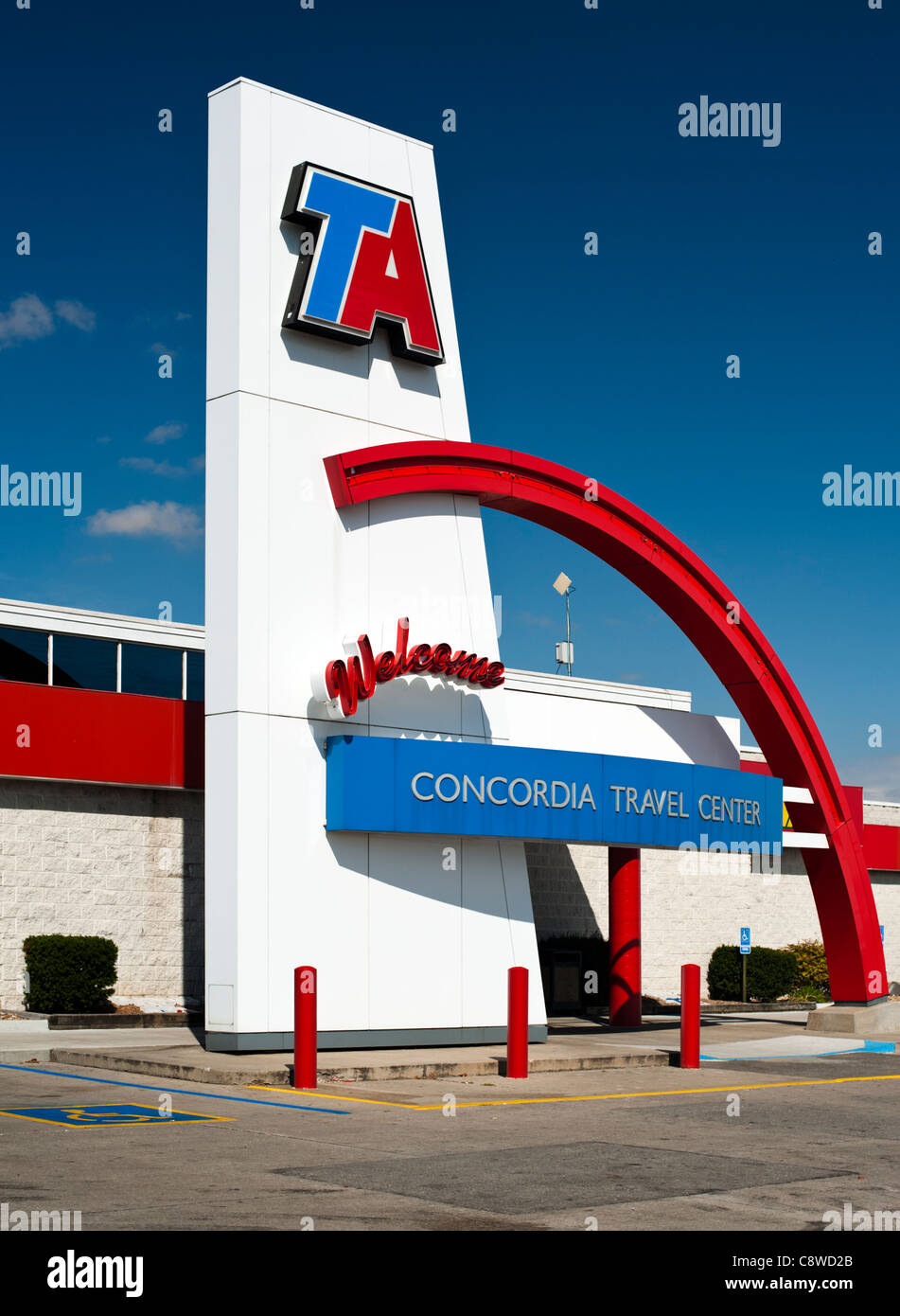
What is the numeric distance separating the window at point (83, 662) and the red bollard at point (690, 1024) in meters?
11.4

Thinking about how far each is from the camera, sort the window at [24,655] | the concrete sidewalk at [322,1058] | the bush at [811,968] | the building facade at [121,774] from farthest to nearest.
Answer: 1. the bush at [811,968]
2. the window at [24,655]
3. the building facade at [121,774]
4. the concrete sidewalk at [322,1058]

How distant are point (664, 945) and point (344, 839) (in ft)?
51.8

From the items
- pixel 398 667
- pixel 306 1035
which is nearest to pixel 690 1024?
pixel 306 1035

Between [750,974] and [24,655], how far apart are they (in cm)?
1822

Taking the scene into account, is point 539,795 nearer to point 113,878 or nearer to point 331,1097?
point 331,1097

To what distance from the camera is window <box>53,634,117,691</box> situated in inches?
942

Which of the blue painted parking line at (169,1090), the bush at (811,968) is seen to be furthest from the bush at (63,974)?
the bush at (811,968)

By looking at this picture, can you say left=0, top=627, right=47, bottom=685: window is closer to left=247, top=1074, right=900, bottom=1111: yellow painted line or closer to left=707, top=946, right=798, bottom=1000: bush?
left=247, top=1074, right=900, bottom=1111: yellow painted line

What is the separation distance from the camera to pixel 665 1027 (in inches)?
952

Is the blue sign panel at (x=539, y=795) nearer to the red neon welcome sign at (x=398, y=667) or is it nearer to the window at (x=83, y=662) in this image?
the red neon welcome sign at (x=398, y=667)

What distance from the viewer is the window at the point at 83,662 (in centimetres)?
2392

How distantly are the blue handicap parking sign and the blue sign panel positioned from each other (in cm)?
545

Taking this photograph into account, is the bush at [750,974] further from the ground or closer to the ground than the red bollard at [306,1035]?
closer to the ground
